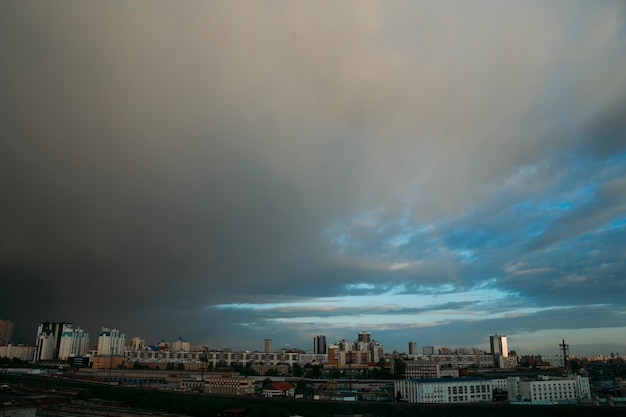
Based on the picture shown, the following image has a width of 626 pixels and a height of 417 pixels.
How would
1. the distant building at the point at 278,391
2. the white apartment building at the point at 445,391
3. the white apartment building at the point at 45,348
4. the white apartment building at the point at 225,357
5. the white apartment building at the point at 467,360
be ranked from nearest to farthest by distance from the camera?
1. the white apartment building at the point at 445,391
2. the distant building at the point at 278,391
3. the white apartment building at the point at 467,360
4. the white apartment building at the point at 225,357
5. the white apartment building at the point at 45,348

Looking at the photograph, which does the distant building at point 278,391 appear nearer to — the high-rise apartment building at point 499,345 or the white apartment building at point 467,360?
the white apartment building at point 467,360

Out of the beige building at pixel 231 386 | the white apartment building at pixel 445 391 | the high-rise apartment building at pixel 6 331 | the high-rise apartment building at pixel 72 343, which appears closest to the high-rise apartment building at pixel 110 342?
the high-rise apartment building at pixel 72 343

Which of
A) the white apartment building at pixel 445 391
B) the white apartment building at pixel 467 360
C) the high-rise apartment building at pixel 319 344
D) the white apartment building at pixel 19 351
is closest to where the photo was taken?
Result: the white apartment building at pixel 445 391

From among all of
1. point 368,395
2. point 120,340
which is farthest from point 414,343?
point 368,395

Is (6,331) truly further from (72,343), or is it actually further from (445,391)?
(445,391)

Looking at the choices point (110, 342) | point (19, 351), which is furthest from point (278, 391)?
point (19, 351)

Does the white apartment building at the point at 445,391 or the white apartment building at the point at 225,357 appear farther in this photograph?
the white apartment building at the point at 225,357
